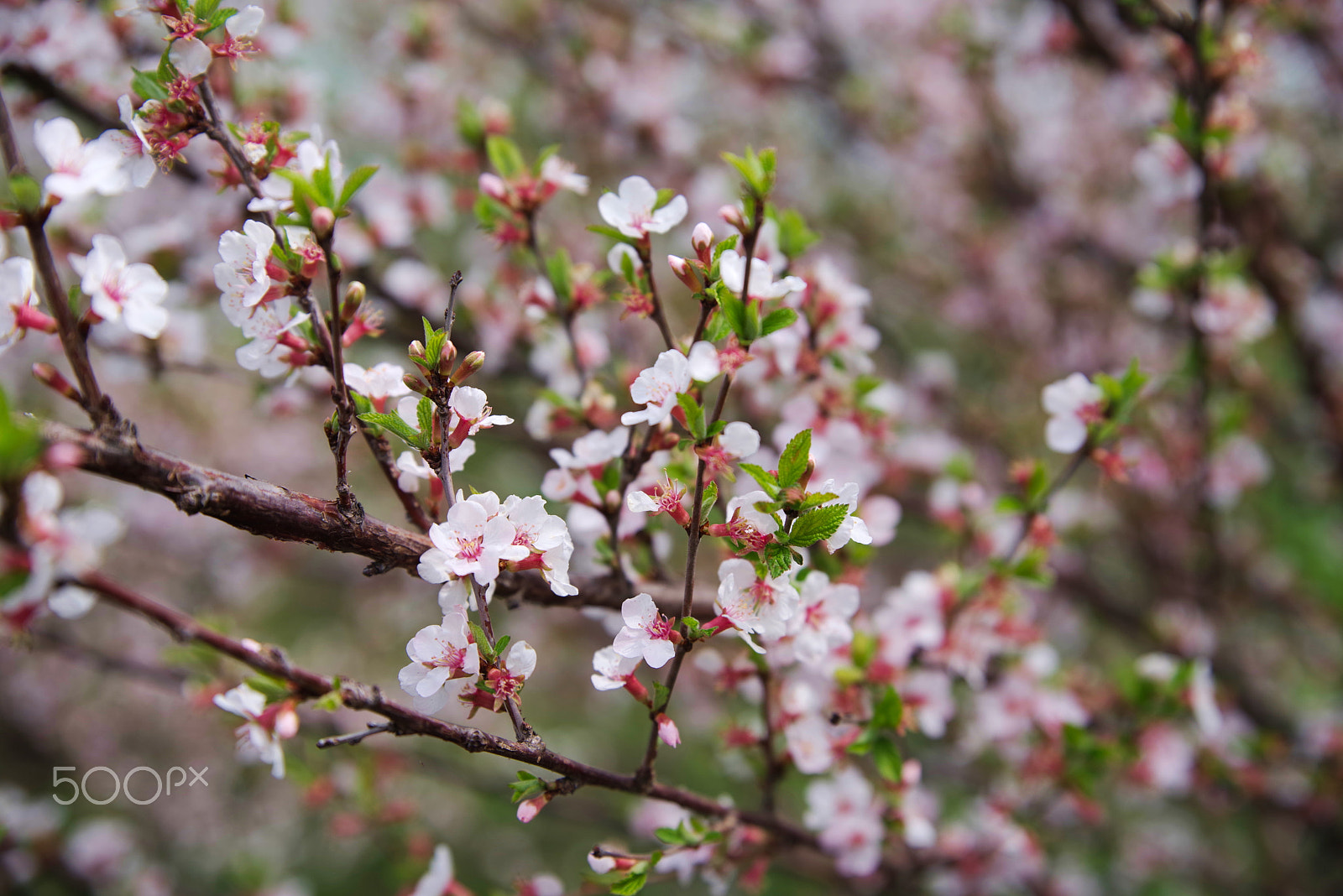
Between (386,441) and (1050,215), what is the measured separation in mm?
3829

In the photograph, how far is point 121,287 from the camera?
1.26 metres

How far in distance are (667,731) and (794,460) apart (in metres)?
0.48

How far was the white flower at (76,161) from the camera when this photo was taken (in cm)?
124

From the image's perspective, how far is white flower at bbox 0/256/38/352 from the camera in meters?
1.16

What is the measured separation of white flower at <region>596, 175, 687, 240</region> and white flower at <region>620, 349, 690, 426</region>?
330mm

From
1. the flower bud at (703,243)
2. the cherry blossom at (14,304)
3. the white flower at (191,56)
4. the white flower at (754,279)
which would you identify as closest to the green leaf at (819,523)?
the white flower at (754,279)

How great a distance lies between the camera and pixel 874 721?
5.27 feet

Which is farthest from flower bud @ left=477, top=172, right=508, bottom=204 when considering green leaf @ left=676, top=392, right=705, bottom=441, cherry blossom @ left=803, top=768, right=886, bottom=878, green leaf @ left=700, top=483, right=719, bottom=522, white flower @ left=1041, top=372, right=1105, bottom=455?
cherry blossom @ left=803, top=768, right=886, bottom=878

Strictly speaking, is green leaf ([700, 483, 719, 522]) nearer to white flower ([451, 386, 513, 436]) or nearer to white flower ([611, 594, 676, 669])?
white flower ([611, 594, 676, 669])

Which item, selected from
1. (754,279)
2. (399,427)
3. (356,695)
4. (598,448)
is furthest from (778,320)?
(356,695)

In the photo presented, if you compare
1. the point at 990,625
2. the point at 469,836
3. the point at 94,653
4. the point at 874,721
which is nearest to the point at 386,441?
the point at 874,721

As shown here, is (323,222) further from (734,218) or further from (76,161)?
(734,218)

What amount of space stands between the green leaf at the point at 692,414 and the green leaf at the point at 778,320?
170 mm

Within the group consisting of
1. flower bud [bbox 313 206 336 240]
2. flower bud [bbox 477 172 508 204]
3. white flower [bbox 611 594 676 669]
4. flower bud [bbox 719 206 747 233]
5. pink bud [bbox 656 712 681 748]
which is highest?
flower bud [bbox 719 206 747 233]
